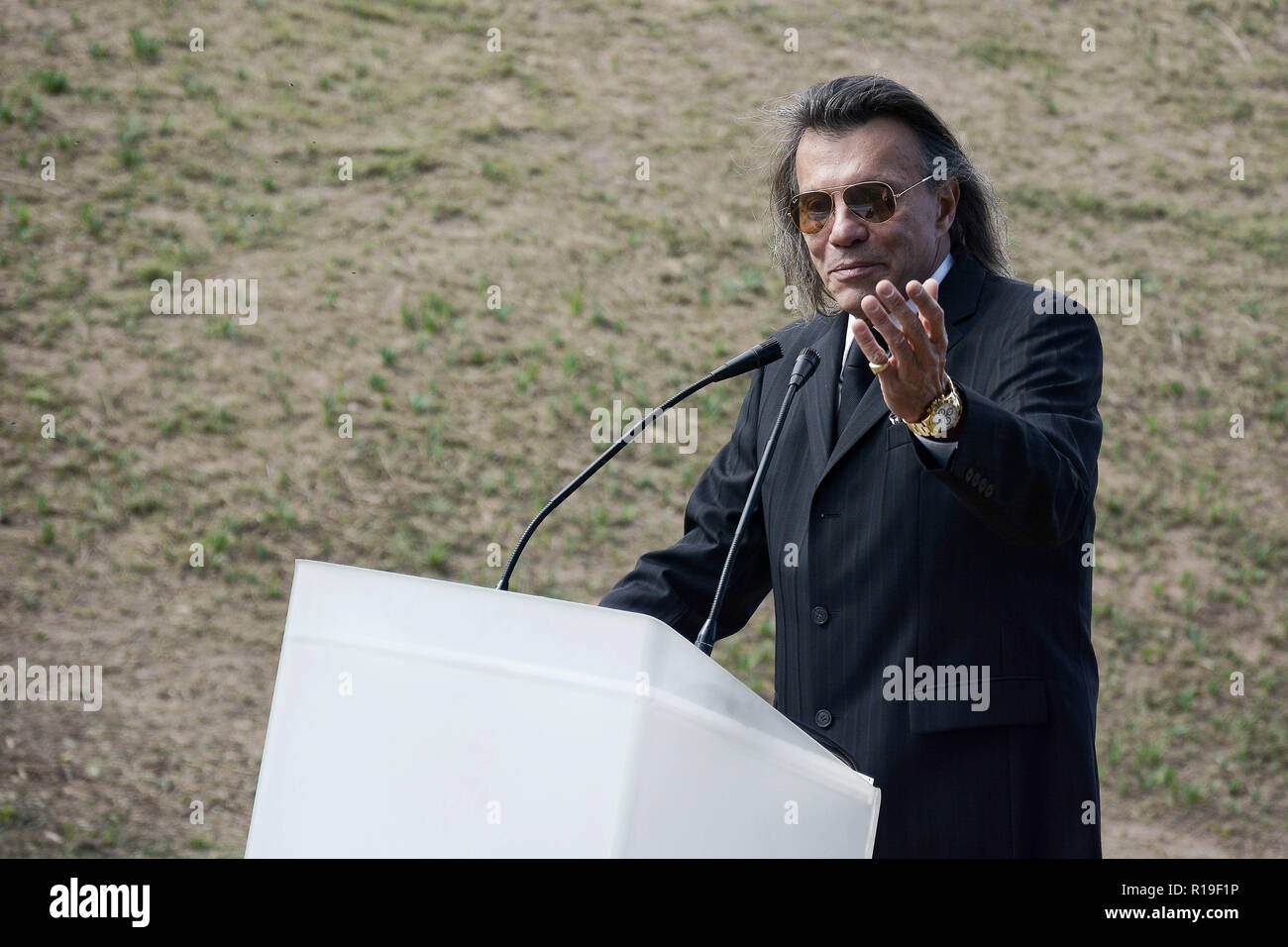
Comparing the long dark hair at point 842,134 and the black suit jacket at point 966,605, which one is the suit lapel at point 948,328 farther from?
the long dark hair at point 842,134

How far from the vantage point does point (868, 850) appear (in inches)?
57.2

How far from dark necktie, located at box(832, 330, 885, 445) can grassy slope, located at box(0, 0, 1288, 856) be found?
3855 millimetres

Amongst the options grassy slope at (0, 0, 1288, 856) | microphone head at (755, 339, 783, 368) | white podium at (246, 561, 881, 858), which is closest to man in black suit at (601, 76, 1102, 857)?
microphone head at (755, 339, 783, 368)

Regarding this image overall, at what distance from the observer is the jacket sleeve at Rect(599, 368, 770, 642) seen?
7.29 ft

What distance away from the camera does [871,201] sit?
82.7 inches

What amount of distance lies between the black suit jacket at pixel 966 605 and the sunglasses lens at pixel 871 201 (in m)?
0.19

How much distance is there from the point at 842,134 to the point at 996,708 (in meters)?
0.94

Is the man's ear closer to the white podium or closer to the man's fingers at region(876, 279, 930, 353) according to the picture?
the man's fingers at region(876, 279, 930, 353)

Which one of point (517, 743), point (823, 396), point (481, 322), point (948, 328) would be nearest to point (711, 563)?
point (823, 396)

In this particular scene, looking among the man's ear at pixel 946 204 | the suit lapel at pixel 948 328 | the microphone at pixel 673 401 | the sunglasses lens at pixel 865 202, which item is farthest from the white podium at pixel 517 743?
the man's ear at pixel 946 204

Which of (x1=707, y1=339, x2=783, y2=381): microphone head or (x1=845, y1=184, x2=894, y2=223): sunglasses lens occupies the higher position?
(x1=845, y1=184, x2=894, y2=223): sunglasses lens
